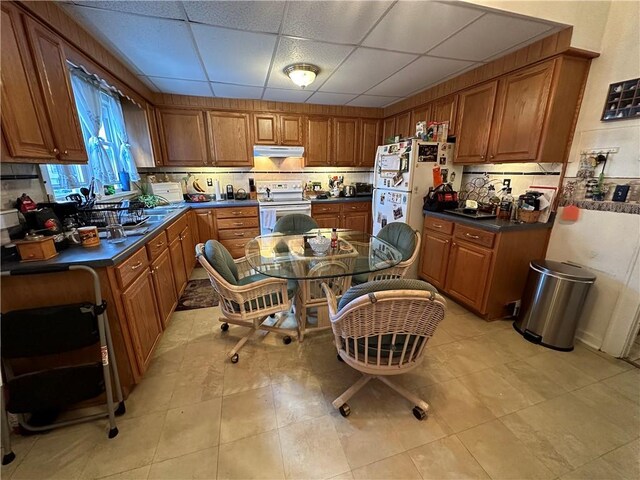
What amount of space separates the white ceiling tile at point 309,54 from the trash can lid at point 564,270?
2408 millimetres

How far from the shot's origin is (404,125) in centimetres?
387

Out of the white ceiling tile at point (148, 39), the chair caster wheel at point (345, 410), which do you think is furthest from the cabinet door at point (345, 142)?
the chair caster wheel at point (345, 410)

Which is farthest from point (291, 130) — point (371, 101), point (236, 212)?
point (236, 212)

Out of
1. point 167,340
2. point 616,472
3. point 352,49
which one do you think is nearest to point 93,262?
point 167,340

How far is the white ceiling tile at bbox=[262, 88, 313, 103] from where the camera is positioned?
3.37 metres

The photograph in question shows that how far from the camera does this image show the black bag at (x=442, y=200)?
9.46 ft

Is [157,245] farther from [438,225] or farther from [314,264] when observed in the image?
[438,225]

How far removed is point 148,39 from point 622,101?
140 inches

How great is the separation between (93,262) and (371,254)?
178cm

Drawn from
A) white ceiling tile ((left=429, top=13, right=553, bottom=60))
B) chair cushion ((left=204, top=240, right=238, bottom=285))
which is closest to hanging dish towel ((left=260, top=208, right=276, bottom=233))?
chair cushion ((left=204, top=240, right=238, bottom=285))

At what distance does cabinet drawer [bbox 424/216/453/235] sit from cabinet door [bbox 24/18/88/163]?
3.15 metres

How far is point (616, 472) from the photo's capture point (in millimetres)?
1206

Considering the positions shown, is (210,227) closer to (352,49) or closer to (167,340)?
(167,340)

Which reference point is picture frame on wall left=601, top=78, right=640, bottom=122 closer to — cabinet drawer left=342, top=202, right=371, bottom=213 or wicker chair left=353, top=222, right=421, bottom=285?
wicker chair left=353, top=222, right=421, bottom=285
